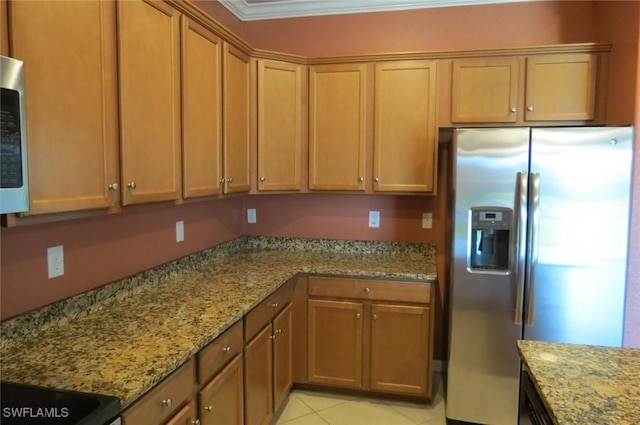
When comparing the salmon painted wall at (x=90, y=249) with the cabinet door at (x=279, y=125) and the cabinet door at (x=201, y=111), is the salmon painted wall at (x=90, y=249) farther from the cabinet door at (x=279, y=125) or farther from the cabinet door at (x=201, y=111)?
the cabinet door at (x=279, y=125)

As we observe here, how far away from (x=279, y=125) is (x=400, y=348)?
1733 millimetres

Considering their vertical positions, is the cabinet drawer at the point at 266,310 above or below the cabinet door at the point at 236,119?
below

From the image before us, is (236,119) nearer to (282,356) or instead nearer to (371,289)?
(371,289)

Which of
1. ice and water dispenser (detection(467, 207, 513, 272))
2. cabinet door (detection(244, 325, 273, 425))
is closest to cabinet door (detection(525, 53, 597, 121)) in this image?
ice and water dispenser (detection(467, 207, 513, 272))

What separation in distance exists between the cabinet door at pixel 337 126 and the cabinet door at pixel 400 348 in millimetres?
915

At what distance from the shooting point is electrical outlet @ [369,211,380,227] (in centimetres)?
330

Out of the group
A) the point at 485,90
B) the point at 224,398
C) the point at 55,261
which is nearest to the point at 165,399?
the point at 224,398

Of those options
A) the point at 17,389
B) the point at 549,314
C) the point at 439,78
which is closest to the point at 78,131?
the point at 17,389

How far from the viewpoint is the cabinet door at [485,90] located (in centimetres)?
276

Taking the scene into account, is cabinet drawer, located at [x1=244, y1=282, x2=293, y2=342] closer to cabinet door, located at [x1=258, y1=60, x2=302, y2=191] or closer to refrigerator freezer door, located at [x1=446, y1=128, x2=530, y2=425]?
cabinet door, located at [x1=258, y1=60, x2=302, y2=191]

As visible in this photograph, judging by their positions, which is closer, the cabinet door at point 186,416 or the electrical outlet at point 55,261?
the cabinet door at point 186,416

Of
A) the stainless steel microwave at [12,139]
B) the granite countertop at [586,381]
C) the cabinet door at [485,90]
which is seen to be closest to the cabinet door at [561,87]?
the cabinet door at [485,90]

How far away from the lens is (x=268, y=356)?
237 cm

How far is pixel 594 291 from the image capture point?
7.75ft
